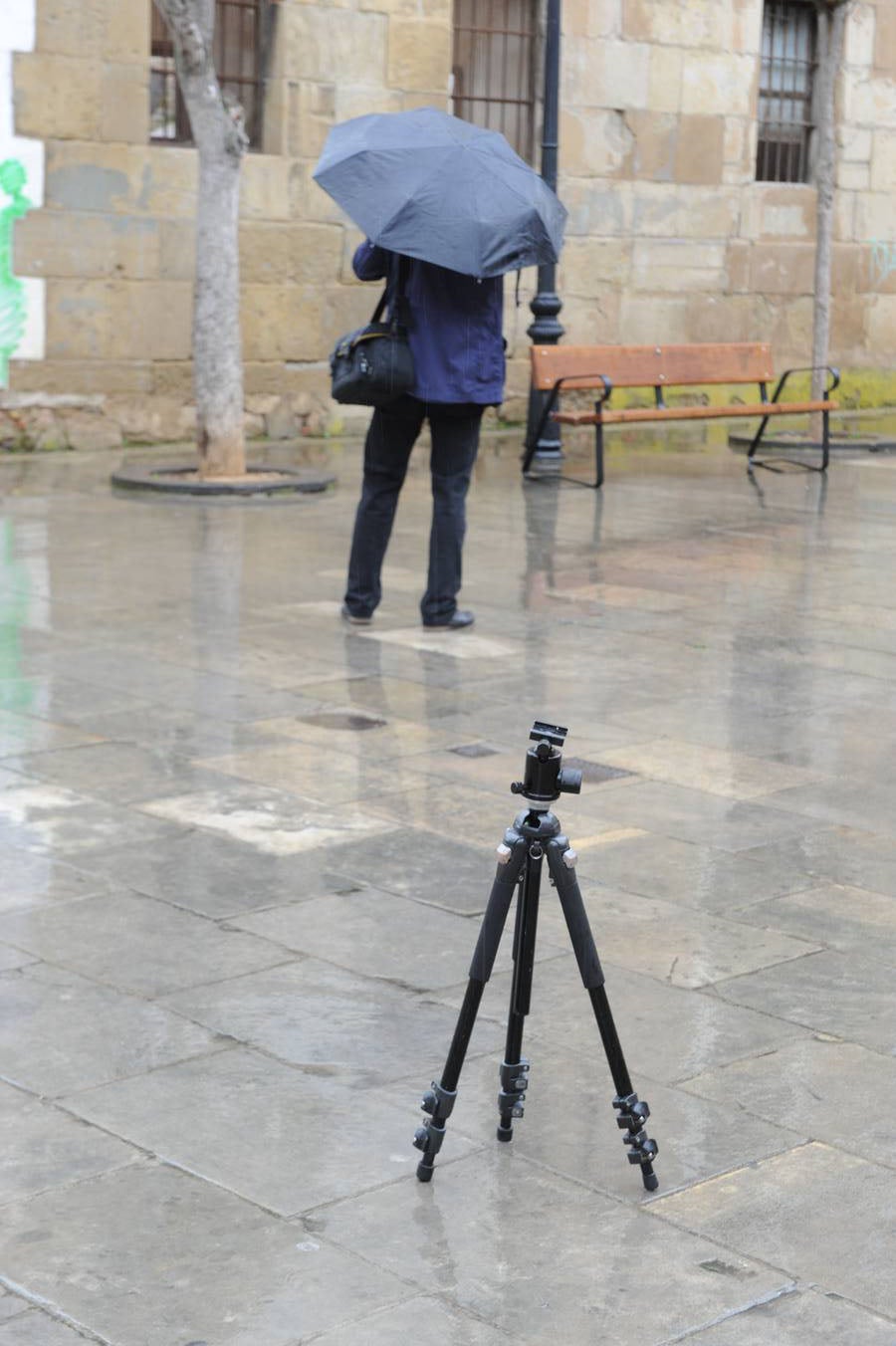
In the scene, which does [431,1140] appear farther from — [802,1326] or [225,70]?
[225,70]

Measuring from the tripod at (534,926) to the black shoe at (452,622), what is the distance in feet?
16.4

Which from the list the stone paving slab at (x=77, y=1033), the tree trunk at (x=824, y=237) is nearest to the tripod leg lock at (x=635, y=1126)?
the stone paving slab at (x=77, y=1033)

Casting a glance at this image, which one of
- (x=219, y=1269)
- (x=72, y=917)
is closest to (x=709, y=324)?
(x=72, y=917)

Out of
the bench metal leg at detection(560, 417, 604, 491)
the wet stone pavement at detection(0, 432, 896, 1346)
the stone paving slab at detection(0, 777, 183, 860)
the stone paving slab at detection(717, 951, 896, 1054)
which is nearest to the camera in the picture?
the wet stone pavement at detection(0, 432, 896, 1346)

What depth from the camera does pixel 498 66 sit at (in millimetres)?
16859

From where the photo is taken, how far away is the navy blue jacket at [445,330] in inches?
322

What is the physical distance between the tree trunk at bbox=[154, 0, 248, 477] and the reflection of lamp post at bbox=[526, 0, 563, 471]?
2433 mm

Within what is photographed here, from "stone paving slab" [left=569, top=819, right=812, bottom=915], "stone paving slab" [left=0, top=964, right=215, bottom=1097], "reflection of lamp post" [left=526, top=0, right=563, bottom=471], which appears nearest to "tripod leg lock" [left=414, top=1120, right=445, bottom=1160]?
"stone paving slab" [left=0, top=964, right=215, bottom=1097]

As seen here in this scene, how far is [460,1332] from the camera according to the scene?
303cm

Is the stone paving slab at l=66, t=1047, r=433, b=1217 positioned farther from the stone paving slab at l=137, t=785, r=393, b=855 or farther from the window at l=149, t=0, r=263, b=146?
the window at l=149, t=0, r=263, b=146

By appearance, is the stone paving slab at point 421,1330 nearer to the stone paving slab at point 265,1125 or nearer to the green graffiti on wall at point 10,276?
the stone paving slab at point 265,1125

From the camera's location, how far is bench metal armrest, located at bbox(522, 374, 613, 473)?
13570 millimetres

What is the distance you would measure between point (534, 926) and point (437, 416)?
5016 mm

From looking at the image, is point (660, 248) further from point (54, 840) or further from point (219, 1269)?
point (219, 1269)
